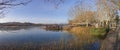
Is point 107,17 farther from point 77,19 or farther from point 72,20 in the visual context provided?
point 72,20

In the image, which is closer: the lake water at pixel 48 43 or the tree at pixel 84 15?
the lake water at pixel 48 43

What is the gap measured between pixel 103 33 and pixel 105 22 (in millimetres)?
9680

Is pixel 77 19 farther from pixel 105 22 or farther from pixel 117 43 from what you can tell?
pixel 117 43

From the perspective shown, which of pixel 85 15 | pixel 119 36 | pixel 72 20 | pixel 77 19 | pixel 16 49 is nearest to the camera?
pixel 119 36

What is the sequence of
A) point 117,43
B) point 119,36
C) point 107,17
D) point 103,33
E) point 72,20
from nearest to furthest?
point 117,43
point 119,36
point 103,33
point 107,17
point 72,20

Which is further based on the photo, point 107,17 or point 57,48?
point 107,17

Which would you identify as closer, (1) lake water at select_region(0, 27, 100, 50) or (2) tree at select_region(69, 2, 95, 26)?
(1) lake water at select_region(0, 27, 100, 50)

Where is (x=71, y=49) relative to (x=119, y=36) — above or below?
below

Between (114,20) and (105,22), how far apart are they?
1.57 metres

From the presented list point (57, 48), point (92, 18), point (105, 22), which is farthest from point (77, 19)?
point (57, 48)

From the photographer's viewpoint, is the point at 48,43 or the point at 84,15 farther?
the point at 84,15

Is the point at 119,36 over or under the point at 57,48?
over

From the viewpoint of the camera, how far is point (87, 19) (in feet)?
158

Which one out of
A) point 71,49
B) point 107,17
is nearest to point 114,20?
point 107,17
